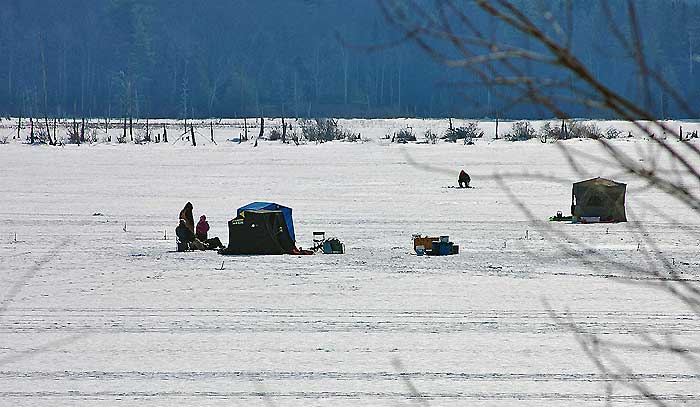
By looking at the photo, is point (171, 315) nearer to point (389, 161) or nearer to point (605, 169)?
point (605, 169)

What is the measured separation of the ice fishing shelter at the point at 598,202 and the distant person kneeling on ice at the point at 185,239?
9.23 m

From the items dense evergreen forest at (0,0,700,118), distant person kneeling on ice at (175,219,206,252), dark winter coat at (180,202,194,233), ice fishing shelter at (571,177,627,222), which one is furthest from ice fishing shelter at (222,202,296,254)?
dense evergreen forest at (0,0,700,118)

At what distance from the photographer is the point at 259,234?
68.8 feet

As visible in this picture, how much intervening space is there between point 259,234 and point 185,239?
1.45 metres

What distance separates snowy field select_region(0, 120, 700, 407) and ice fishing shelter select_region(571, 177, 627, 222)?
0.76 m

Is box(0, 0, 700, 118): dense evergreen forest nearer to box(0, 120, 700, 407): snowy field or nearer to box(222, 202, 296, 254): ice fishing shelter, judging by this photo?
box(0, 120, 700, 407): snowy field

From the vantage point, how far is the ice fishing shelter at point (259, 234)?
20.9 meters

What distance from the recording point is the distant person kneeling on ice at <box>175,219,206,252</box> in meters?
21.1

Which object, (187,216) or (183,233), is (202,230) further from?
(183,233)

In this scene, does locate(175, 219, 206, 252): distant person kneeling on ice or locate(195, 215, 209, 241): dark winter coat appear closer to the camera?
locate(175, 219, 206, 252): distant person kneeling on ice

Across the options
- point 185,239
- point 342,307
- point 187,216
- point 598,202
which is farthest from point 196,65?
point 342,307

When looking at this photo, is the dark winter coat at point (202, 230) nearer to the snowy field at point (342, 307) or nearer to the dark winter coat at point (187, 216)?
the dark winter coat at point (187, 216)

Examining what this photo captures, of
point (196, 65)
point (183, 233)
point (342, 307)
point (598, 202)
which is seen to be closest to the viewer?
point (342, 307)

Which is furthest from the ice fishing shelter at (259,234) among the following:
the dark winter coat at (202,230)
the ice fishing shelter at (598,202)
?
the ice fishing shelter at (598,202)
